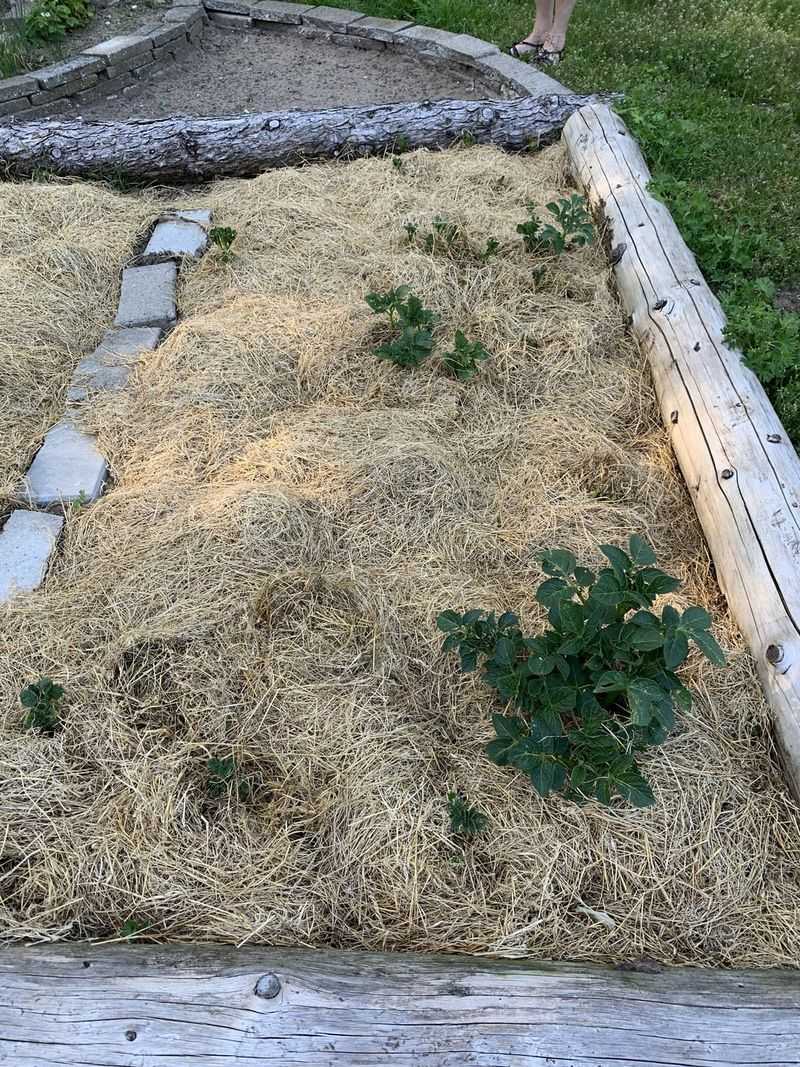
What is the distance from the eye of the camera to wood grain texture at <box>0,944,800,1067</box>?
156cm

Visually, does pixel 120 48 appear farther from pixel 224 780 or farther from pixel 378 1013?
pixel 378 1013

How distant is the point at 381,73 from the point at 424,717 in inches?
271

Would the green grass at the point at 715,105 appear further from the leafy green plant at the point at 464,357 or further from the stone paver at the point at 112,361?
the stone paver at the point at 112,361

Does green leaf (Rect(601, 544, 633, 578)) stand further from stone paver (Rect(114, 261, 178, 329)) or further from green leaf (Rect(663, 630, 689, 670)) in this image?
stone paver (Rect(114, 261, 178, 329))

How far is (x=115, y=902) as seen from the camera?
6.56 ft

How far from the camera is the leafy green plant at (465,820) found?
2068 millimetres

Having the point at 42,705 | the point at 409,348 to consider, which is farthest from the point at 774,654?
the point at 42,705

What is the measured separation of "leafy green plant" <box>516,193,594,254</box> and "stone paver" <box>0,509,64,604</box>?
2.77 m

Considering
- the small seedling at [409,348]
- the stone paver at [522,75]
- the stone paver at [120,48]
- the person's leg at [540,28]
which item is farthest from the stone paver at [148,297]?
the person's leg at [540,28]

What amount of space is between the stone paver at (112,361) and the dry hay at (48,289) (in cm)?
9

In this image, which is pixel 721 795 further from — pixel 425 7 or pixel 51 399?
pixel 425 7

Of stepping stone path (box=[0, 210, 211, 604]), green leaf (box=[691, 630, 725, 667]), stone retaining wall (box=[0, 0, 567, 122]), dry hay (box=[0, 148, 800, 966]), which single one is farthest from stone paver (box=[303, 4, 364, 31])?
green leaf (box=[691, 630, 725, 667])

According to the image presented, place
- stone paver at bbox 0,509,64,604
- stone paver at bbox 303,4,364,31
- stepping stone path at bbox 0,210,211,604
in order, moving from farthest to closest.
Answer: stone paver at bbox 303,4,364,31, stepping stone path at bbox 0,210,211,604, stone paver at bbox 0,509,64,604

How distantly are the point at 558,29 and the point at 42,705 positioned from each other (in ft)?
22.7
